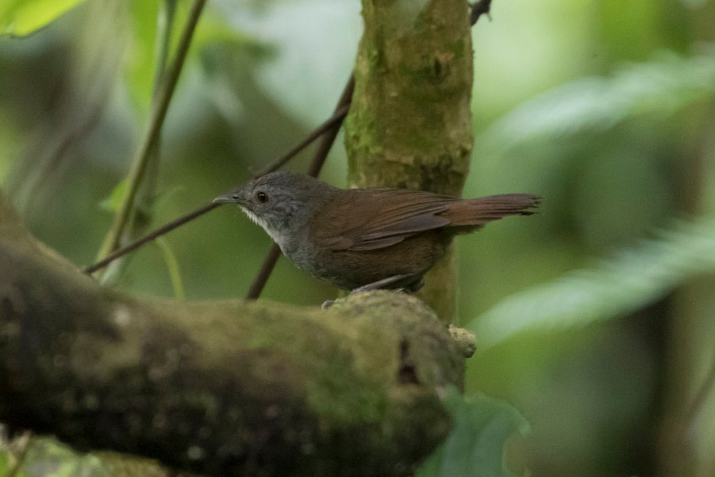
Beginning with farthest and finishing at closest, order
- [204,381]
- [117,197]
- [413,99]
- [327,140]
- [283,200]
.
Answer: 1. [283,200]
2. [117,197]
3. [327,140]
4. [413,99]
5. [204,381]

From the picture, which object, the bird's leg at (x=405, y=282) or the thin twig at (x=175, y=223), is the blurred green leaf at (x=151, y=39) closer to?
the thin twig at (x=175, y=223)

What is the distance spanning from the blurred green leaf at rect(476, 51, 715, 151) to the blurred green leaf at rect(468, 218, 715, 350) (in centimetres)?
64

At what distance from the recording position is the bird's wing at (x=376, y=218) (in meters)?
2.92

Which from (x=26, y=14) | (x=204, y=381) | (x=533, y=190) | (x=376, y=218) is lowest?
(x=533, y=190)

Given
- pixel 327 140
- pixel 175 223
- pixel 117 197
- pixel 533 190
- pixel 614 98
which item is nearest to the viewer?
pixel 175 223

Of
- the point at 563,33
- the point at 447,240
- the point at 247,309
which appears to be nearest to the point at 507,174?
the point at 563,33

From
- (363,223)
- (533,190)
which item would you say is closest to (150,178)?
(363,223)

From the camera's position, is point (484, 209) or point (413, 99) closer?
point (413, 99)

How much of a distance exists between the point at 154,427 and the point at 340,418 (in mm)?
296

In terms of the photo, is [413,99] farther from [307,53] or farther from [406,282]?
[307,53]

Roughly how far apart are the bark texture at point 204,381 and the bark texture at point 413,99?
3.94 ft

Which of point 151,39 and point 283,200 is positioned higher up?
point 151,39

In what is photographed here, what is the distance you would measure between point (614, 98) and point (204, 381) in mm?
3196

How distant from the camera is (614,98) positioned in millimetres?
3914
